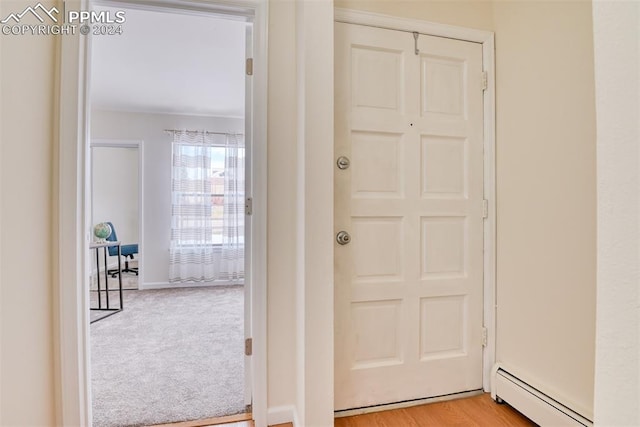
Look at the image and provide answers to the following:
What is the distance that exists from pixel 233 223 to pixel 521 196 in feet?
12.6

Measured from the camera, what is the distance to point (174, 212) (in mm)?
4504

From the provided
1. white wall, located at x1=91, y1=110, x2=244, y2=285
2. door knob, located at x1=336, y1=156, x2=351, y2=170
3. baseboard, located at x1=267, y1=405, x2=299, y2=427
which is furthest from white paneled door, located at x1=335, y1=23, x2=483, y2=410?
white wall, located at x1=91, y1=110, x2=244, y2=285

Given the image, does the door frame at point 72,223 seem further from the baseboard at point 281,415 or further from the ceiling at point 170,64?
the baseboard at point 281,415

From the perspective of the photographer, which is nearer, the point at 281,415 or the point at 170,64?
the point at 281,415

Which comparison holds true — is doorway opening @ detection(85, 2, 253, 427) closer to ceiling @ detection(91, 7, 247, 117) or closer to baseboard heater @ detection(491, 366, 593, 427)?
ceiling @ detection(91, 7, 247, 117)

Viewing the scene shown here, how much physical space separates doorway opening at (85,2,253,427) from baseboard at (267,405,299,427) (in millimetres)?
194

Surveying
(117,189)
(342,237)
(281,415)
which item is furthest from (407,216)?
(117,189)

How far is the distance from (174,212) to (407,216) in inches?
149

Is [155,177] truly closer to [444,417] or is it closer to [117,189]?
[117,189]

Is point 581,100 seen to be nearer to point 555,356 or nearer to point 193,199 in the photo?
point 555,356

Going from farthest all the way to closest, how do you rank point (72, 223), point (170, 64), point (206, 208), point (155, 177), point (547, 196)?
point (206, 208)
point (155, 177)
point (170, 64)
point (547, 196)
point (72, 223)

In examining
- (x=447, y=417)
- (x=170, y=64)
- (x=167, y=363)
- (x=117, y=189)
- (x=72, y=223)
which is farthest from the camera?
(x=117, y=189)

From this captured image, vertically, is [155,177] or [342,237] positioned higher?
[155,177]

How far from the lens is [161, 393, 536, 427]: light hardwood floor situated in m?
1.58
